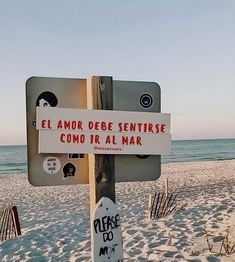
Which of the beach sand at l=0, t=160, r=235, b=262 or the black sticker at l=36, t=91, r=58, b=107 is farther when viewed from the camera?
the beach sand at l=0, t=160, r=235, b=262

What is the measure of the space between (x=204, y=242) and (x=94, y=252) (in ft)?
14.4

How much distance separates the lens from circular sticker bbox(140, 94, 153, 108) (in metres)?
2.56

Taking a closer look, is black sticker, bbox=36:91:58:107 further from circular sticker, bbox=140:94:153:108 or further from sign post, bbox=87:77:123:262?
circular sticker, bbox=140:94:153:108

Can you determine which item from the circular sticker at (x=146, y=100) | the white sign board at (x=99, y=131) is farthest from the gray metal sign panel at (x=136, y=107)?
the white sign board at (x=99, y=131)

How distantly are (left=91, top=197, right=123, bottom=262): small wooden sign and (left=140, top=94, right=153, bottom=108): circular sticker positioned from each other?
2.53ft

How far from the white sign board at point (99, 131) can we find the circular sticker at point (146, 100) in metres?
0.12

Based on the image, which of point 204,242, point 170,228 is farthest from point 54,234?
point 204,242

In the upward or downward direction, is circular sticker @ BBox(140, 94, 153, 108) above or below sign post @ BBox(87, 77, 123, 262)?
above

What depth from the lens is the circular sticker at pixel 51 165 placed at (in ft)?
7.83

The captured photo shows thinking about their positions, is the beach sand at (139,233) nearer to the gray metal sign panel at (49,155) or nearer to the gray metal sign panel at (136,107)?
the gray metal sign panel at (136,107)

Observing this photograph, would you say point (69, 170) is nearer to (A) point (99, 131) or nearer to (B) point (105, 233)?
(A) point (99, 131)

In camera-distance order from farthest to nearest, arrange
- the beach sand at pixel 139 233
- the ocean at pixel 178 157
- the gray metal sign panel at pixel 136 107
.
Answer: the ocean at pixel 178 157, the beach sand at pixel 139 233, the gray metal sign panel at pixel 136 107

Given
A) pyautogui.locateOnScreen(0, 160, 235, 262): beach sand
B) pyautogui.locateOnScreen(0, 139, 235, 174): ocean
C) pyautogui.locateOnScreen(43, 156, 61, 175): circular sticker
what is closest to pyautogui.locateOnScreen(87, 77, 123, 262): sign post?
pyautogui.locateOnScreen(43, 156, 61, 175): circular sticker

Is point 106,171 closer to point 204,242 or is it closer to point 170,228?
point 204,242
